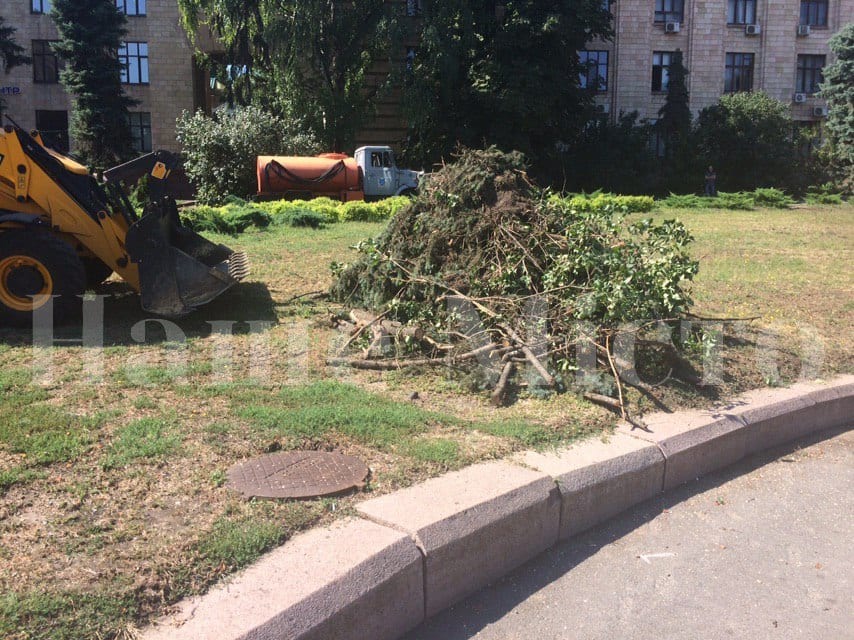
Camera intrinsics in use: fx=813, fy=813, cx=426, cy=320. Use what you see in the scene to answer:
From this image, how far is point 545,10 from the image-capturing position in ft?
116

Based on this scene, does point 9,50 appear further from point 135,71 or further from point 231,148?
point 231,148

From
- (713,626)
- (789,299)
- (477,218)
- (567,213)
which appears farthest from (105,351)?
(789,299)

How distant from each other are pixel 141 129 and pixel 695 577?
4499 cm

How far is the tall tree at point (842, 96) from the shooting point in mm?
37969

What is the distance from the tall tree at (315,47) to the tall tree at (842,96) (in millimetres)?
21521

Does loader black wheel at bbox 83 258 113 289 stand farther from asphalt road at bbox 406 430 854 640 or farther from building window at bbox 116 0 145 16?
building window at bbox 116 0 145 16

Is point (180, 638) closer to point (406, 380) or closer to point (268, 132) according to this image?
point (406, 380)

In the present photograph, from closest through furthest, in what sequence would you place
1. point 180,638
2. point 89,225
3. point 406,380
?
point 180,638, point 406,380, point 89,225

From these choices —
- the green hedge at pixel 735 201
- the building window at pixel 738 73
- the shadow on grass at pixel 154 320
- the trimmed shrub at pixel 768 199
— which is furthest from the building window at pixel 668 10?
the shadow on grass at pixel 154 320

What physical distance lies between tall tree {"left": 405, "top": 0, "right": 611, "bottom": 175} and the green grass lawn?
84.6 feet

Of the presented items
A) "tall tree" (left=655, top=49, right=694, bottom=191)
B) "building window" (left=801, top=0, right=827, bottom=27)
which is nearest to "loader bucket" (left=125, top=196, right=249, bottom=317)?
"tall tree" (left=655, top=49, right=694, bottom=191)

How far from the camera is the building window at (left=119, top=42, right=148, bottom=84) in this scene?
43500 millimetres

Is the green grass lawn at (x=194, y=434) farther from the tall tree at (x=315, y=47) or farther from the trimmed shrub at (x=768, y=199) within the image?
the tall tree at (x=315, y=47)

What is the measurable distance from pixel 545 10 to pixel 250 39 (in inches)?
511
